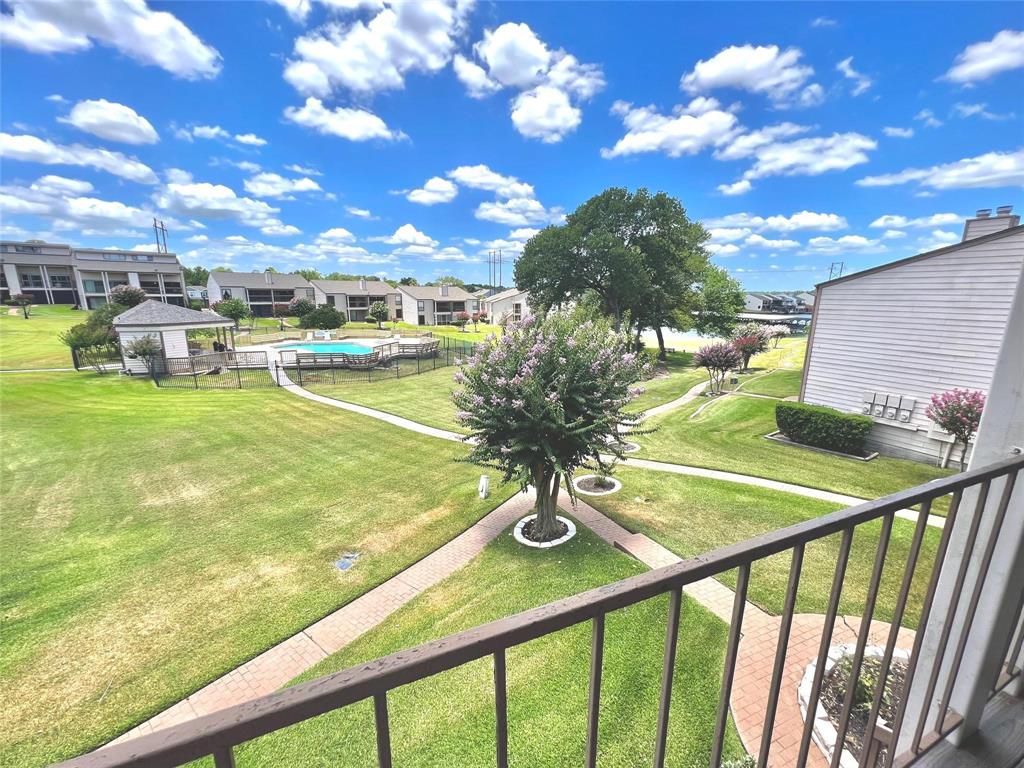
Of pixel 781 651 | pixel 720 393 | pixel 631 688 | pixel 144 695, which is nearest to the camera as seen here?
pixel 781 651

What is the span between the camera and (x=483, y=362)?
7.68m

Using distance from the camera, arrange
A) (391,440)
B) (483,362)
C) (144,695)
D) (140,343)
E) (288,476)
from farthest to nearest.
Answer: (140,343)
(391,440)
(288,476)
(483,362)
(144,695)

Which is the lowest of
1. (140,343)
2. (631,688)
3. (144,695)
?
(144,695)

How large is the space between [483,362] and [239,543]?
5899 millimetres

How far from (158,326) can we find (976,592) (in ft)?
99.3

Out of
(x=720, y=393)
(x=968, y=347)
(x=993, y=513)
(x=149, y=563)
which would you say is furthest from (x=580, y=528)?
(x=720, y=393)

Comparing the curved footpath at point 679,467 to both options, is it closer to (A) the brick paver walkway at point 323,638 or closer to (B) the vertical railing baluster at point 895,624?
(A) the brick paver walkway at point 323,638

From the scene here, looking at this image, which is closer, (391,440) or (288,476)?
(288,476)

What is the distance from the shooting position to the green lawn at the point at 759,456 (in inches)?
423

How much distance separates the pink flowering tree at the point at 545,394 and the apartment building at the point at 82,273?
219 ft

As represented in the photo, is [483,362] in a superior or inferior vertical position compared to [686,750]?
superior

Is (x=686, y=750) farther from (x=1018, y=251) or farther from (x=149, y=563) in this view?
(x=1018, y=251)

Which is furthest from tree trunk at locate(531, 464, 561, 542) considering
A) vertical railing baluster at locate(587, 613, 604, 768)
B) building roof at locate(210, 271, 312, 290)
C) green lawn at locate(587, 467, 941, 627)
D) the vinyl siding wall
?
building roof at locate(210, 271, 312, 290)

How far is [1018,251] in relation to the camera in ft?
31.8
